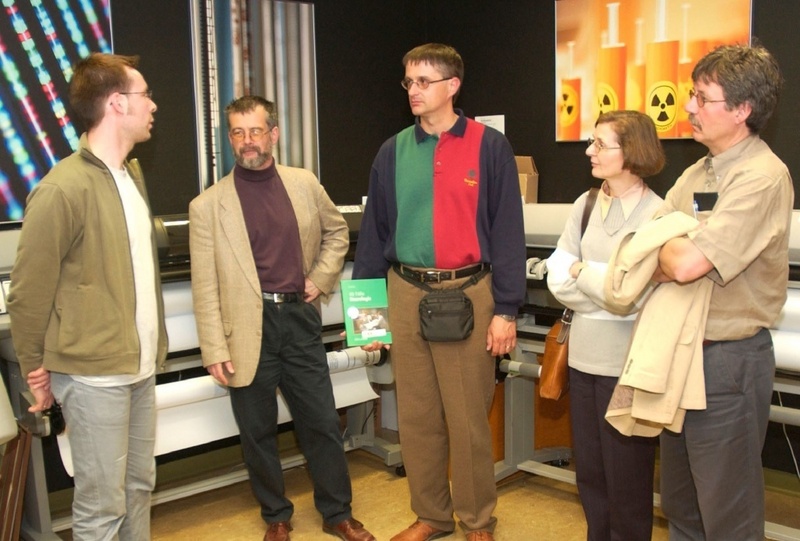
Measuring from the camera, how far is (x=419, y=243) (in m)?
2.87

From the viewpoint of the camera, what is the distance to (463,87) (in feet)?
15.5

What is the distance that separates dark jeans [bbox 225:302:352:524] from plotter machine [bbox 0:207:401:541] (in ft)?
0.78

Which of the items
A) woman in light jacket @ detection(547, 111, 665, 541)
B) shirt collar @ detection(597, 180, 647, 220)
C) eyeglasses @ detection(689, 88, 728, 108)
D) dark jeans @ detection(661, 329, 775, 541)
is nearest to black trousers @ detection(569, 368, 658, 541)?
woman in light jacket @ detection(547, 111, 665, 541)

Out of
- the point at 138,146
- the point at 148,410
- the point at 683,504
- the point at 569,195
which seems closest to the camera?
the point at 683,504

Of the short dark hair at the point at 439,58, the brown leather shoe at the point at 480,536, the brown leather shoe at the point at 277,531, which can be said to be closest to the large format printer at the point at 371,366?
the brown leather shoe at the point at 277,531

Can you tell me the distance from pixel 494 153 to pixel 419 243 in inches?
16.7

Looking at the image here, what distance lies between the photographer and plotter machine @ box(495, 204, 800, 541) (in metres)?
2.97

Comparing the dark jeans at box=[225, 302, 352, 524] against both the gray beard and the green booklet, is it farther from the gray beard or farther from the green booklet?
the gray beard

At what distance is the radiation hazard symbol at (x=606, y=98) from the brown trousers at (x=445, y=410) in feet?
4.92

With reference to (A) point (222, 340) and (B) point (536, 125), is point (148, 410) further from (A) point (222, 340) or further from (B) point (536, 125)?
(B) point (536, 125)

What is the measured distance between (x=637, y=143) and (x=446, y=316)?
86 centimetres

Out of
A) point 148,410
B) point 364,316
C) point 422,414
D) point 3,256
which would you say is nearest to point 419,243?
point 364,316

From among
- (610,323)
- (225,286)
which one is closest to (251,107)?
(225,286)

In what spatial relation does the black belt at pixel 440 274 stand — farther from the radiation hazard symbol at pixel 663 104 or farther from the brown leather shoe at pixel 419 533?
the radiation hazard symbol at pixel 663 104
